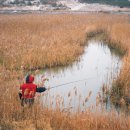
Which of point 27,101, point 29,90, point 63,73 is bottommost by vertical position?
point 63,73

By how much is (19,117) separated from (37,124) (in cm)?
54

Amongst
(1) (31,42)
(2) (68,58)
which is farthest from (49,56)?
(1) (31,42)

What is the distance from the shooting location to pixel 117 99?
9.83 metres

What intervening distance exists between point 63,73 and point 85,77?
962 mm

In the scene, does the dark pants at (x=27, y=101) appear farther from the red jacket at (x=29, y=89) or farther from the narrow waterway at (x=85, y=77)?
the narrow waterway at (x=85, y=77)

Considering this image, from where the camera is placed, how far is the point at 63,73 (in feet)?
45.1

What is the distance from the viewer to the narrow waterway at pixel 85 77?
9.96m

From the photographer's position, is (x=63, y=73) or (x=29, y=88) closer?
(x=29, y=88)

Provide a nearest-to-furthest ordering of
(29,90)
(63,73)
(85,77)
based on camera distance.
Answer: (29,90) < (85,77) < (63,73)

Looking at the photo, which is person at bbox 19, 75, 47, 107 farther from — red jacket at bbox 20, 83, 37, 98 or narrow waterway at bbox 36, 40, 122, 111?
narrow waterway at bbox 36, 40, 122, 111

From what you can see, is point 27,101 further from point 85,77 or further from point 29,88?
point 85,77

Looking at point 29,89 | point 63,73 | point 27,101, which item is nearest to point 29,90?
point 29,89

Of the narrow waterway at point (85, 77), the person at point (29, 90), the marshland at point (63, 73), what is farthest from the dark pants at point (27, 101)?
the narrow waterway at point (85, 77)

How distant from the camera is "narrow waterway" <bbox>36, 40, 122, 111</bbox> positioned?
996 cm
